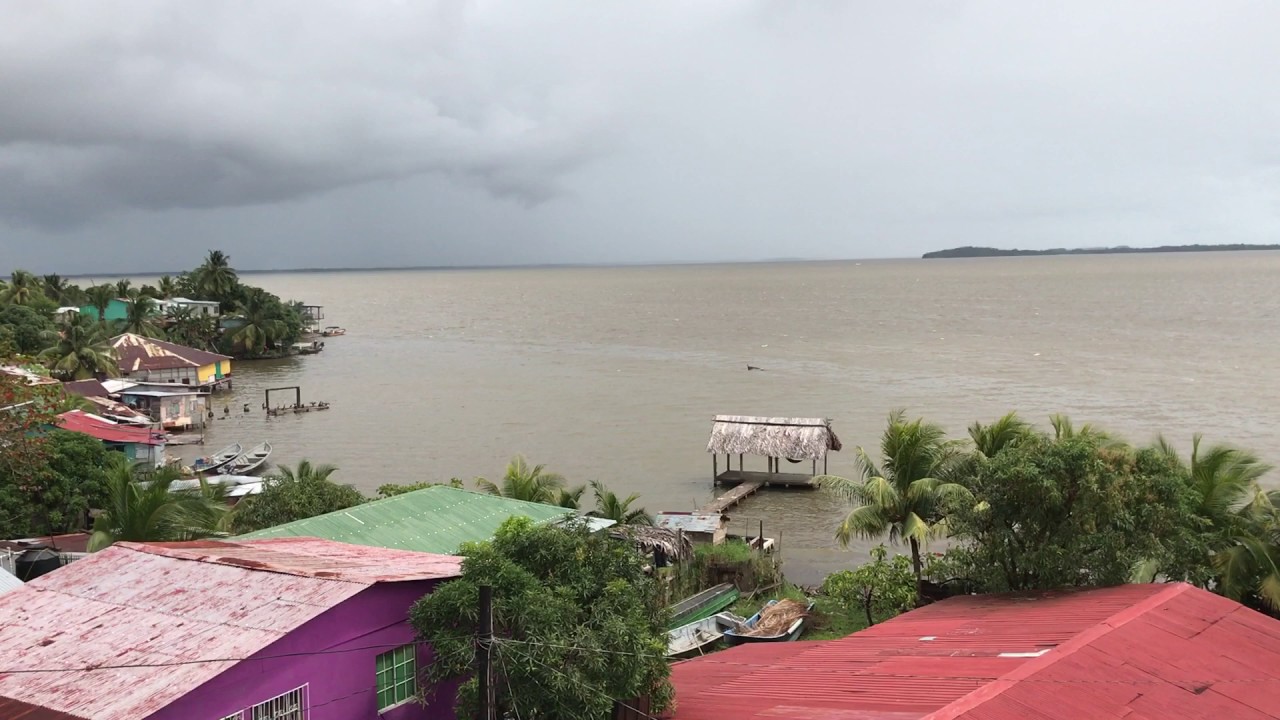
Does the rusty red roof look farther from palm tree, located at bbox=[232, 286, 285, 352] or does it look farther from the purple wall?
the purple wall

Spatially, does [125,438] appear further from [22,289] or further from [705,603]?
[22,289]

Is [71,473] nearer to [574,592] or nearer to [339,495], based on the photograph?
[339,495]

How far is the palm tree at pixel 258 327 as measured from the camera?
6738cm

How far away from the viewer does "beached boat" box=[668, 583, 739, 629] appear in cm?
1734

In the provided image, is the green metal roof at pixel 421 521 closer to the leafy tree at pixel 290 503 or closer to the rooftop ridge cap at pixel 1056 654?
the leafy tree at pixel 290 503

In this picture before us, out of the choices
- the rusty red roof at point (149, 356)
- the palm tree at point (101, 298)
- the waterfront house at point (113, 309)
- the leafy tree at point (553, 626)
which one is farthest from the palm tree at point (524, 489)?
the waterfront house at point (113, 309)

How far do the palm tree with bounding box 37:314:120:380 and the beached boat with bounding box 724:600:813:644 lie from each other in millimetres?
38749

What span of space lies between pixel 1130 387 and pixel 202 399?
145 feet

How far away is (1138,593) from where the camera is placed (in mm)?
11914

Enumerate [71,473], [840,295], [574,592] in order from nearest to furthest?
[574,592] → [71,473] → [840,295]

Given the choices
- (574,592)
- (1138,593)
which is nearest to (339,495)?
(574,592)

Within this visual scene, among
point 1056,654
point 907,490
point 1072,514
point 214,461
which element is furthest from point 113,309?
point 1056,654

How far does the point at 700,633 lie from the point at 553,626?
8.66 meters

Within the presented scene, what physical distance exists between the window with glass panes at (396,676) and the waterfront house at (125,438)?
79.3 ft
